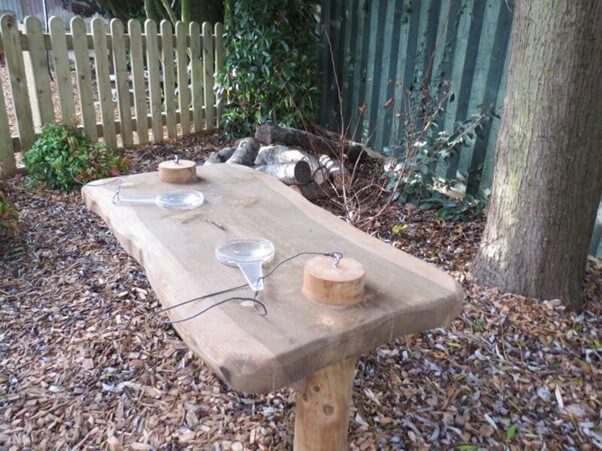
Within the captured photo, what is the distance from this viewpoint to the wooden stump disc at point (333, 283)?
39.1 inches

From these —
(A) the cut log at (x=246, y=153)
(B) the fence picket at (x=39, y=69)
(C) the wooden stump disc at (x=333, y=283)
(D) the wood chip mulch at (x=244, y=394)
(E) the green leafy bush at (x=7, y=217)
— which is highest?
(B) the fence picket at (x=39, y=69)

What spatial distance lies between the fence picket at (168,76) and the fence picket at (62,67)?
0.99 meters

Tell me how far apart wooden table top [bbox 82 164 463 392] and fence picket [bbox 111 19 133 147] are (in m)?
3.09

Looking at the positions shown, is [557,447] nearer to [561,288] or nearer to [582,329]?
[582,329]

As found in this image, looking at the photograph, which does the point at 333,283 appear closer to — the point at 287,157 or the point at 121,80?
the point at 287,157

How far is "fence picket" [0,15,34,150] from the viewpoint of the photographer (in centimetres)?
356

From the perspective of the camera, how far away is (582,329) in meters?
2.10

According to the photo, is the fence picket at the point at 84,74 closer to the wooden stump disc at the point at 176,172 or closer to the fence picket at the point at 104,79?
the fence picket at the point at 104,79

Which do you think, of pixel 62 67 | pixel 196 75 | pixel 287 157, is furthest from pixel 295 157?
pixel 62 67

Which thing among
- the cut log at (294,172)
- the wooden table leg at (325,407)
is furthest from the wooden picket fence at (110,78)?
the wooden table leg at (325,407)

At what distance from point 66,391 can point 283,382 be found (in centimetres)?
123

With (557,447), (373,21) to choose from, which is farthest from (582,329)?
(373,21)

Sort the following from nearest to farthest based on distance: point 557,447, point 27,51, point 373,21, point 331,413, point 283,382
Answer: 1. point 283,382
2. point 331,413
3. point 557,447
4. point 27,51
5. point 373,21

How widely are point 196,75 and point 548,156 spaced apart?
13.0 feet
